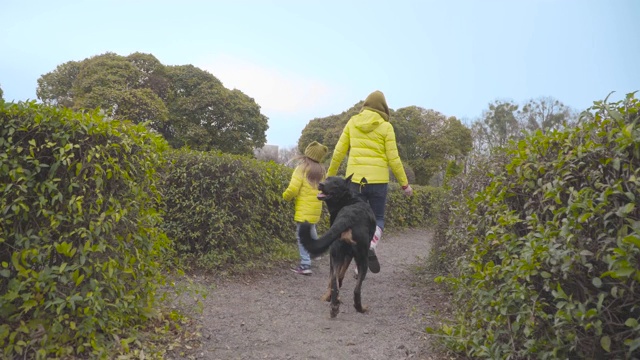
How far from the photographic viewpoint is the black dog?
14.6 ft

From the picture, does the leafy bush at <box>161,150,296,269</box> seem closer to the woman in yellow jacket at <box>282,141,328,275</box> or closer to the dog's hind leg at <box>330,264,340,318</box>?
the woman in yellow jacket at <box>282,141,328,275</box>

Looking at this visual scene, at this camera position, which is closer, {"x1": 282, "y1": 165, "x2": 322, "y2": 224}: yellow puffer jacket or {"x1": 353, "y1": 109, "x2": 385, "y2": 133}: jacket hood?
{"x1": 353, "y1": 109, "x2": 385, "y2": 133}: jacket hood

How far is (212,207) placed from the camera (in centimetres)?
636

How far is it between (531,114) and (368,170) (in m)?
44.3

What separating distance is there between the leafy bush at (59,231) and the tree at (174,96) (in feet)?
96.1

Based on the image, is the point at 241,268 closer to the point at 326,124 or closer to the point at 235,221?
the point at 235,221

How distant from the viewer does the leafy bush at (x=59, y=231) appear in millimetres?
3008

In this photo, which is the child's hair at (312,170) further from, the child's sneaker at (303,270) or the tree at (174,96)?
the tree at (174,96)

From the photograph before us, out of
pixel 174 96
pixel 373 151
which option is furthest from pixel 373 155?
pixel 174 96

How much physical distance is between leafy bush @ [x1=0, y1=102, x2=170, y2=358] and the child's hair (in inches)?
140

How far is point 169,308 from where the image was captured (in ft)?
14.4

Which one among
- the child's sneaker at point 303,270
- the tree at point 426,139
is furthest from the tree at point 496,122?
the child's sneaker at point 303,270

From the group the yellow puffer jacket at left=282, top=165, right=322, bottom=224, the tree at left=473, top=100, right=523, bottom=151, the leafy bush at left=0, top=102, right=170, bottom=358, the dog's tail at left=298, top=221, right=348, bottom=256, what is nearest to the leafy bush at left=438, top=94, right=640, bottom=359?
the dog's tail at left=298, top=221, right=348, bottom=256

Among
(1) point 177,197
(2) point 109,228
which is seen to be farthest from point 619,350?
(1) point 177,197
